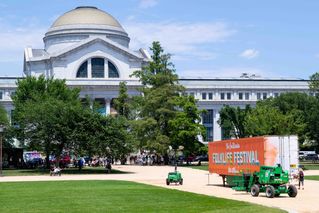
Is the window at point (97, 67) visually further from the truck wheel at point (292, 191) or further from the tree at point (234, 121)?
the truck wheel at point (292, 191)

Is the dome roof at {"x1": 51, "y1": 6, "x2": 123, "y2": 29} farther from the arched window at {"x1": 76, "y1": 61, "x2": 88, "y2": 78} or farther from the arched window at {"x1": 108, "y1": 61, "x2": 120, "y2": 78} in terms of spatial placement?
the arched window at {"x1": 108, "y1": 61, "x2": 120, "y2": 78}

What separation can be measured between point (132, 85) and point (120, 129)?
58575 millimetres

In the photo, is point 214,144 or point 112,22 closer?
point 214,144

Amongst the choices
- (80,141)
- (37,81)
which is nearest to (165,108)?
(37,81)

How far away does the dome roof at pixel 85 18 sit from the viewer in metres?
147

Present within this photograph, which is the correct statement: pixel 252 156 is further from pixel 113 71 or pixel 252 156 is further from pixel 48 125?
pixel 113 71

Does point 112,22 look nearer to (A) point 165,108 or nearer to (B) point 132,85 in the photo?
(B) point 132,85

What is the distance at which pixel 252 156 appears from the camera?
145 feet

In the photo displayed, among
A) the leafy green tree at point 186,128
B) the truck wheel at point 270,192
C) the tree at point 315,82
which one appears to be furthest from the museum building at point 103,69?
the truck wheel at point 270,192

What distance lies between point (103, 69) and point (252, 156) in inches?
3800

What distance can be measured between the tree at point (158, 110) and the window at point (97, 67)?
120 ft

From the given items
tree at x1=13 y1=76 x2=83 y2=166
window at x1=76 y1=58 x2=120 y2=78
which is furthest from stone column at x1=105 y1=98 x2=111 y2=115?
tree at x1=13 y1=76 x2=83 y2=166

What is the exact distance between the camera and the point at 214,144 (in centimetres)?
5281

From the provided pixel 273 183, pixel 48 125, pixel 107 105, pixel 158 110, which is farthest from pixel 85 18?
pixel 273 183
